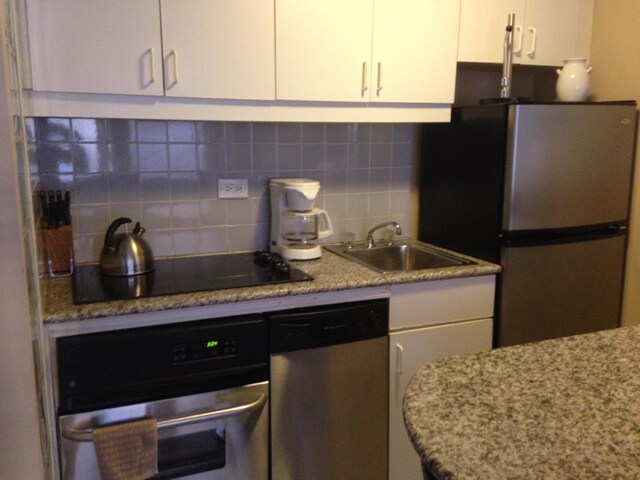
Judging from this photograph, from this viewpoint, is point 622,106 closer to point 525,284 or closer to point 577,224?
point 577,224

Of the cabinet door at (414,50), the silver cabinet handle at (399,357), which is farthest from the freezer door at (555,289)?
the cabinet door at (414,50)

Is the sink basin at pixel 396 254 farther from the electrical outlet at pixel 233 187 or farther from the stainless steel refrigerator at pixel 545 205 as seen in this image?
the electrical outlet at pixel 233 187

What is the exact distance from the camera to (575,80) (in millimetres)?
2268

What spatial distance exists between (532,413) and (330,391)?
104 cm

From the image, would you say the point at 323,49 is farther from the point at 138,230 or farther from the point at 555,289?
the point at 555,289

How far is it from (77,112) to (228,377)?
3.07 feet

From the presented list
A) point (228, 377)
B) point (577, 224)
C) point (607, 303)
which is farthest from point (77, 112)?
point (607, 303)

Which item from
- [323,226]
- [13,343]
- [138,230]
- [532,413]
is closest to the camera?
[532,413]

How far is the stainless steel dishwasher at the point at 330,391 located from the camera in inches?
72.0

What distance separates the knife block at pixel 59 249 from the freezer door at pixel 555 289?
1.55m

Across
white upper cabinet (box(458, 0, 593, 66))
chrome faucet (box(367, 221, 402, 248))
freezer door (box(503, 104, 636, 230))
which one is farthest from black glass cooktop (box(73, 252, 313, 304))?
white upper cabinet (box(458, 0, 593, 66))

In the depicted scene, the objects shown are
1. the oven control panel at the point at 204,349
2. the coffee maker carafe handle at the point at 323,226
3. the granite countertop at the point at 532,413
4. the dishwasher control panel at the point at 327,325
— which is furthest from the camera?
the coffee maker carafe handle at the point at 323,226

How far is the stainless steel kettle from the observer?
1917 mm

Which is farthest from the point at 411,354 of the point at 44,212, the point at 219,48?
the point at 44,212
